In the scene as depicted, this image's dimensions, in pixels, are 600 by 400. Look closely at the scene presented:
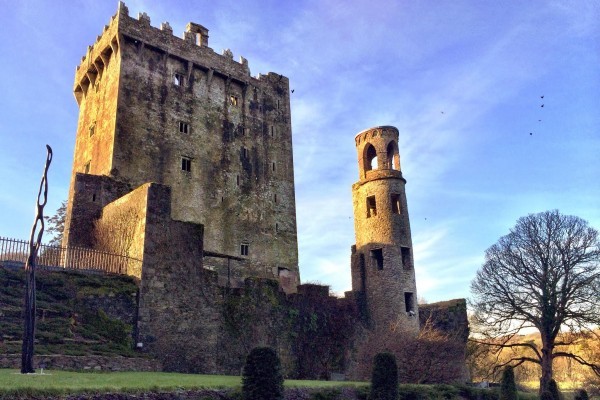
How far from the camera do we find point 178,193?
33.0m

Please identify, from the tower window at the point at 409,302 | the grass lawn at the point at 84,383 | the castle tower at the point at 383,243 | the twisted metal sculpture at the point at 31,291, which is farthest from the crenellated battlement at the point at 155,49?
the grass lawn at the point at 84,383

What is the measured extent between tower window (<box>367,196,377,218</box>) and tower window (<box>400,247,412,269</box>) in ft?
8.60

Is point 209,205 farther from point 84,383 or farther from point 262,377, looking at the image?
point 84,383

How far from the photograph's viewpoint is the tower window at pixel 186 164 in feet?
112

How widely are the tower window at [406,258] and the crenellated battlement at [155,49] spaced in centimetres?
1613

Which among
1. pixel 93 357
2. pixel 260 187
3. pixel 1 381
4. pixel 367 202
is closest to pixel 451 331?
pixel 367 202

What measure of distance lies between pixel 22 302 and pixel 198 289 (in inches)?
257

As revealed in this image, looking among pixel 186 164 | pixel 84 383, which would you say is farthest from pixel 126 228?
pixel 84 383

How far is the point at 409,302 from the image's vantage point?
31062 millimetres

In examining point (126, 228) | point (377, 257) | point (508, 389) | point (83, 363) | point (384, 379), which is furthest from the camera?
point (377, 257)

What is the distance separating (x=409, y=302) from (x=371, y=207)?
595 cm

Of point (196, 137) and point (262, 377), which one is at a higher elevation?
point (196, 137)

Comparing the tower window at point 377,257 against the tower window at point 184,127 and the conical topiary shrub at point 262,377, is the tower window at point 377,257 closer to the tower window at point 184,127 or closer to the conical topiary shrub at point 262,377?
the tower window at point 184,127

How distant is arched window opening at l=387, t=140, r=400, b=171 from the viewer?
112 ft
